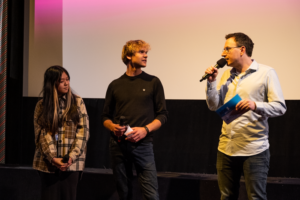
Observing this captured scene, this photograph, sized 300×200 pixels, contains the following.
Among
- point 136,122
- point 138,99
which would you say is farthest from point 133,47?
point 136,122

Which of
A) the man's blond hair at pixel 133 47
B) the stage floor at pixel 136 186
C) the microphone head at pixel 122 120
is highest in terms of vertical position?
the man's blond hair at pixel 133 47

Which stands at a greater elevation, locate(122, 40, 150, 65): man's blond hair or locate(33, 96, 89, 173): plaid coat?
locate(122, 40, 150, 65): man's blond hair

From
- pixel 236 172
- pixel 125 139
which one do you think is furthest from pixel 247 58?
pixel 125 139

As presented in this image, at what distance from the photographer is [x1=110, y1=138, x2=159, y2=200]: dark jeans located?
2244 millimetres

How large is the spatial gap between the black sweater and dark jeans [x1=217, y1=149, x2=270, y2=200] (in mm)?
578

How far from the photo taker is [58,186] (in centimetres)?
212

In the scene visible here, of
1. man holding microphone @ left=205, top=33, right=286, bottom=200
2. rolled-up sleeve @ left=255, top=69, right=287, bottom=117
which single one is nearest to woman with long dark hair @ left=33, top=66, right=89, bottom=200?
man holding microphone @ left=205, top=33, right=286, bottom=200

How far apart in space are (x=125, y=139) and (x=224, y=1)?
6.21ft

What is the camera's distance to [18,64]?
3.68 meters

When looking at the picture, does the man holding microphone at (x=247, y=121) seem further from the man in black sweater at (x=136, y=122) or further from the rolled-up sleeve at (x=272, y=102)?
the man in black sweater at (x=136, y=122)

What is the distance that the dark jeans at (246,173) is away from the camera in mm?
1913

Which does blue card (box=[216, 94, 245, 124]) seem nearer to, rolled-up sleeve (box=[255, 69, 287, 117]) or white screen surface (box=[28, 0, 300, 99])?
rolled-up sleeve (box=[255, 69, 287, 117])

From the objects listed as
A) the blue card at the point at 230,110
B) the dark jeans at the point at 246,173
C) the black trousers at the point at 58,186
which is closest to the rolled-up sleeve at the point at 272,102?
the blue card at the point at 230,110

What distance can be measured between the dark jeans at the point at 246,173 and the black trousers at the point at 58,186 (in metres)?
1.03
